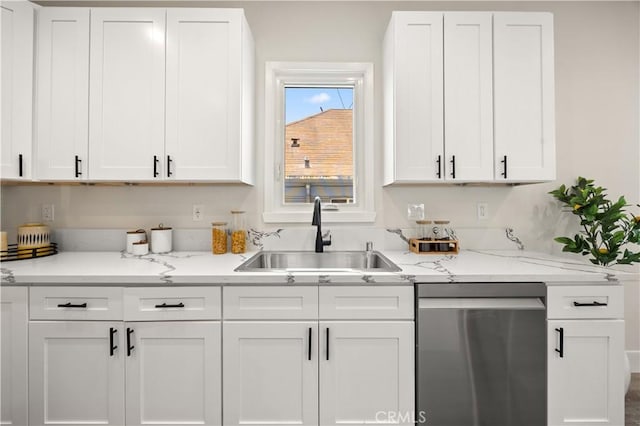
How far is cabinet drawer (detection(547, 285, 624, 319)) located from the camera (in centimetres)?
152

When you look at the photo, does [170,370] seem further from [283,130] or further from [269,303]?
[283,130]

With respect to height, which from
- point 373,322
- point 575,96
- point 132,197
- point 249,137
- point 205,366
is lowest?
point 205,366

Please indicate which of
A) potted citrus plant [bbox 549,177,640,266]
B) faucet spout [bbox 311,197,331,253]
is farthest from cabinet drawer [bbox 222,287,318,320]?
potted citrus plant [bbox 549,177,640,266]

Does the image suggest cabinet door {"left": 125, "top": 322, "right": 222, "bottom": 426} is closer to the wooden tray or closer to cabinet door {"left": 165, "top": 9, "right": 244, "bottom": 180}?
cabinet door {"left": 165, "top": 9, "right": 244, "bottom": 180}

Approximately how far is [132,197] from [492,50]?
249 centimetres

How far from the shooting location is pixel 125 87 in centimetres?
188

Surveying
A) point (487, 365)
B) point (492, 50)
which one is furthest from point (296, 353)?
point (492, 50)

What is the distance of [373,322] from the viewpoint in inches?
60.4

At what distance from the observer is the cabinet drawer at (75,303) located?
4.97 feet

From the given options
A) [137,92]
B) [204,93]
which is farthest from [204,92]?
[137,92]

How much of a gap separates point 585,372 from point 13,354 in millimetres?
2631

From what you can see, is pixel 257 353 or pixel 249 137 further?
pixel 249 137

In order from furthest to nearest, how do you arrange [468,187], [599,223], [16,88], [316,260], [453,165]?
→ [468,187], [316,260], [599,223], [453,165], [16,88]

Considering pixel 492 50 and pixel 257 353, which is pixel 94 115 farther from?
pixel 492 50
